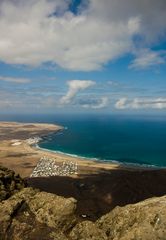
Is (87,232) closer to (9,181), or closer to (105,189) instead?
(9,181)

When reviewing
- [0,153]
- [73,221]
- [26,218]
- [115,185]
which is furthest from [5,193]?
[0,153]

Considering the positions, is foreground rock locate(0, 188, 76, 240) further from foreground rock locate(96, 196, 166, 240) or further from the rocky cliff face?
foreground rock locate(96, 196, 166, 240)

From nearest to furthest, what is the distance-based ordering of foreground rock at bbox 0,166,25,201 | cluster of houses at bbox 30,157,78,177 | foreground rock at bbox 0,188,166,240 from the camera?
1. foreground rock at bbox 0,188,166,240
2. foreground rock at bbox 0,166,25,201
3. cluster of houses at bbox 30,157,78,177

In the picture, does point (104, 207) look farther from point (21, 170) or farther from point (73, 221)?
point (21, 170)

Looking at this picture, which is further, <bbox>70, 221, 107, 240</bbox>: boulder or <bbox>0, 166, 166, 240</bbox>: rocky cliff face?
<bbox>70, 221, 107, 240</bbox>: boulder

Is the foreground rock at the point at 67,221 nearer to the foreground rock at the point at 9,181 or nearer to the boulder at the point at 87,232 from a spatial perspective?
the boulder at the point at 87,232

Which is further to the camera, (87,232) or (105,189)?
(105,189)

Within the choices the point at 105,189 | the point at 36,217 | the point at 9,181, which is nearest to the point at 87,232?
Result: the point at 36,217

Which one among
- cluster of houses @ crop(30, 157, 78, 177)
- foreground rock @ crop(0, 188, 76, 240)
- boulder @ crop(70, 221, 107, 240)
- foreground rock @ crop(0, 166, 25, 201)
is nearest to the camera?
boulder @ crop(70, 221, 107, 240)

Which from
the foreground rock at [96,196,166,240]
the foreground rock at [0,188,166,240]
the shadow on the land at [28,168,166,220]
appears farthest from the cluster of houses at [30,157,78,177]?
the foreground rock at [96,196,166,240]
